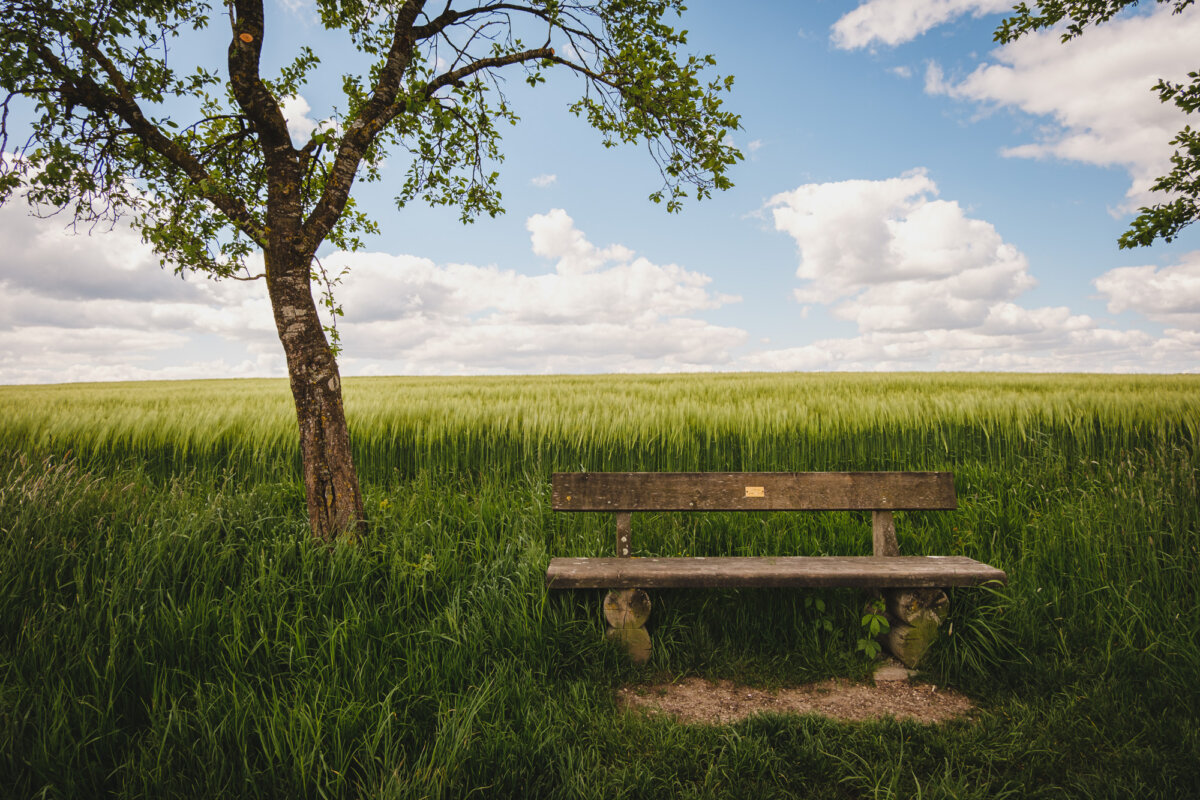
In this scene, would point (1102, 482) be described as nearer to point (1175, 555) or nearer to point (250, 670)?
point (1175, 555)

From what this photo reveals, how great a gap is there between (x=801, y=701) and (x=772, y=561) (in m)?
0.69

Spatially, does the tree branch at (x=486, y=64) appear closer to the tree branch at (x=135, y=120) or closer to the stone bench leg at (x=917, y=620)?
the tree branch at (x=135, y=120)

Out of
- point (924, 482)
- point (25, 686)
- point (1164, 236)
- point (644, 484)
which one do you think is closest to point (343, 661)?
point (25, 686)

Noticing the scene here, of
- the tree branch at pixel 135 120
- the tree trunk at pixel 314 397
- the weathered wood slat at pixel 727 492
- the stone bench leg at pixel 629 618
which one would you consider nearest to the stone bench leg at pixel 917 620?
the weathered wood slat at pixel 727 492

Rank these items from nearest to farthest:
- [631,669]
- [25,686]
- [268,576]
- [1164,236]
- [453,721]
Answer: [453,721], [25,686], [631,669], [268,576], [1164,236]

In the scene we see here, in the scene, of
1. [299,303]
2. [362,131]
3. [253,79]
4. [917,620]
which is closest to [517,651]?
[917,620]

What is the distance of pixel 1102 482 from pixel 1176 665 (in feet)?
8.48

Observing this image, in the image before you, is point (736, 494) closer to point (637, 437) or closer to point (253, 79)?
point (637, 437)

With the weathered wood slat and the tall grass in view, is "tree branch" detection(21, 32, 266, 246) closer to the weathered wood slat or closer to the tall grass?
the weathered wood slat

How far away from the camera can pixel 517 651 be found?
252cm

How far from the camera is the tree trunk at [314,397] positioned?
3.15m

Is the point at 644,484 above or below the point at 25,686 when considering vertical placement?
above

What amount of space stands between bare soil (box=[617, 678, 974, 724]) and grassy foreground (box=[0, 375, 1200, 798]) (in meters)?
0.08

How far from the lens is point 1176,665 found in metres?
2.45
